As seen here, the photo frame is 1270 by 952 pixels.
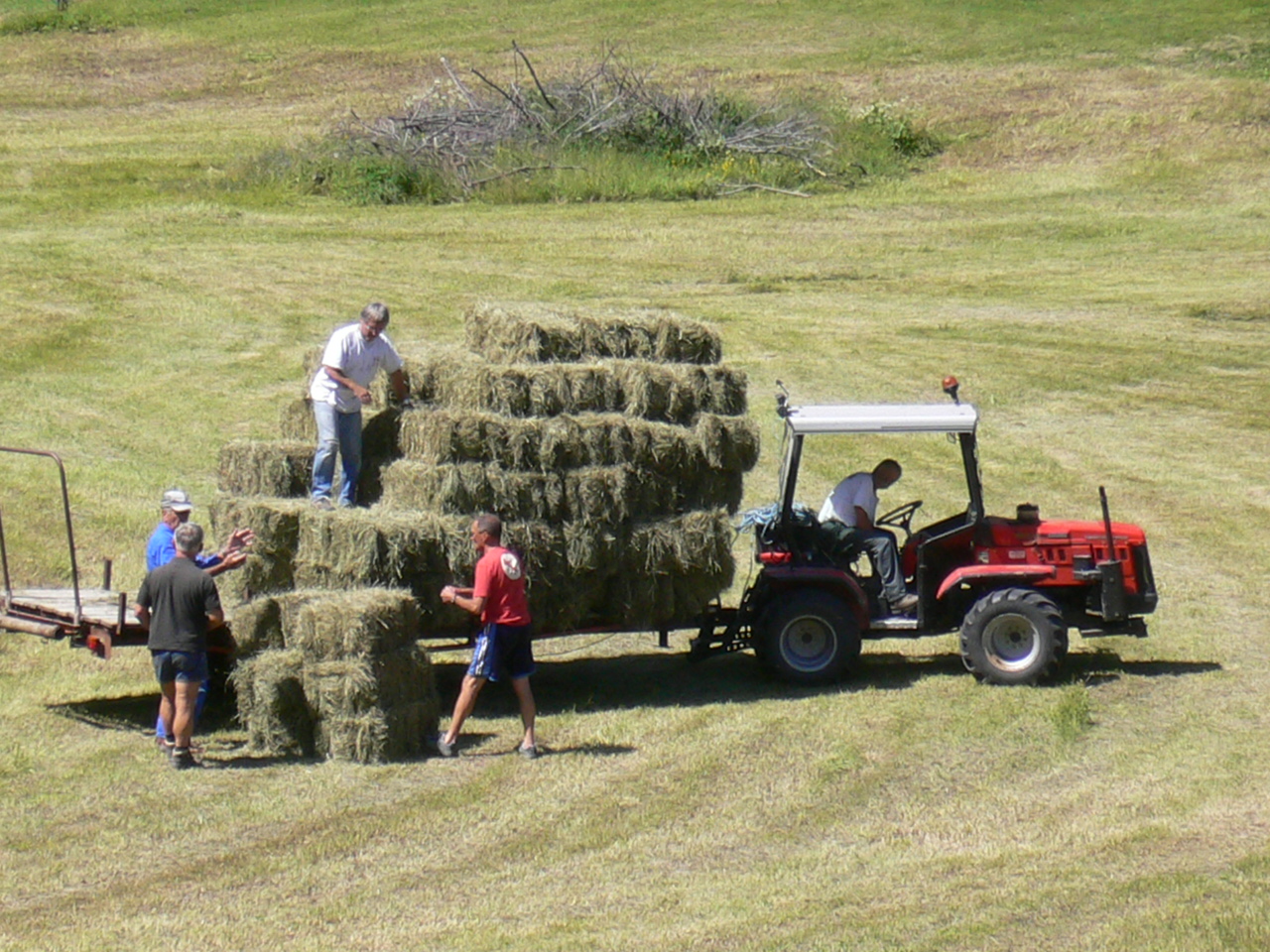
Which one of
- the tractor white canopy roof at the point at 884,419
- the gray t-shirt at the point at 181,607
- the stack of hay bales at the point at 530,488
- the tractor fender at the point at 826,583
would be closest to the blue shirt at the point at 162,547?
the stack of hay bales at the point at 530,488

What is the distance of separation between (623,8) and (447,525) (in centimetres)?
4740

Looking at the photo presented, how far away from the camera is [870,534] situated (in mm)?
12594

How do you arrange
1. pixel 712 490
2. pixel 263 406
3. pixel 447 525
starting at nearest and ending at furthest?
1. pixel 447 525
2. pixel 712 490
3. pixel 263 406

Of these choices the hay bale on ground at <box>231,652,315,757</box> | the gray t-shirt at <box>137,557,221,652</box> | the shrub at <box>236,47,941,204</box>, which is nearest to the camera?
the gray t-shirt at <box>137,557,221,652</box>

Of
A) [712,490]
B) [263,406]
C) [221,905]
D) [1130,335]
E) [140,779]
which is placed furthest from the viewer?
[1130,335]

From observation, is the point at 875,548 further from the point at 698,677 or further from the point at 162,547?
the point at 162,547

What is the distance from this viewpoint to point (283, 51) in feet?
170

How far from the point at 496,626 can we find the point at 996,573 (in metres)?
3.92

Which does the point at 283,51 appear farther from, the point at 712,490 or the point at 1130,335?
the point at 712,490

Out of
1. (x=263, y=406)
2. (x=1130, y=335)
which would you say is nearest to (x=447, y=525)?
(x=263, y=406)

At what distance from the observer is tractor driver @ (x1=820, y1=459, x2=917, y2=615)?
1255 centimetres

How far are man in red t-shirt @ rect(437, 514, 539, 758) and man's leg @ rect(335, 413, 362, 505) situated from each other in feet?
5.44

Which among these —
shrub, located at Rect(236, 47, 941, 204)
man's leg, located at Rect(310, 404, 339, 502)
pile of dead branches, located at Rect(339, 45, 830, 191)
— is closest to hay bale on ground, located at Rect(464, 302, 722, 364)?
man's leg, located at Rect(310, 404, 339, 502)

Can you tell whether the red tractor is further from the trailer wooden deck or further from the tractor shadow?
the trailer wooden deck
